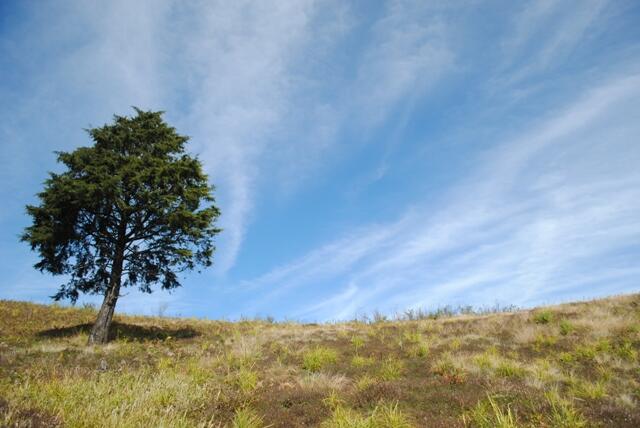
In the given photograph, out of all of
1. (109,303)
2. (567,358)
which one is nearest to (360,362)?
(567,358)

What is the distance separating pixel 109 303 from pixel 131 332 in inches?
130

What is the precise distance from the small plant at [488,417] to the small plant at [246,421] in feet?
13.5

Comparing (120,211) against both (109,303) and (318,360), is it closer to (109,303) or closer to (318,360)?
(109,303)

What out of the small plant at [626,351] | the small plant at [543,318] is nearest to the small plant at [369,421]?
the small plant at [626,351]

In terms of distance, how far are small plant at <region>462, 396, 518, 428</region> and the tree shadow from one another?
16.0 m

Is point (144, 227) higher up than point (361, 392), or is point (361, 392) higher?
point (144, 227)

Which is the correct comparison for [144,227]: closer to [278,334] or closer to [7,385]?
[278,334]

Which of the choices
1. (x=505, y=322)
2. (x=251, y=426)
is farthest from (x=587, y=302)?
(x=251, y=426)

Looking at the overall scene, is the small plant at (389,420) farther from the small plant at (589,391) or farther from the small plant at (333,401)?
the small plant at (589,391)

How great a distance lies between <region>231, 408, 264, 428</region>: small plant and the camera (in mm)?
7664

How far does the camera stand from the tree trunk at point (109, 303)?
18.4m

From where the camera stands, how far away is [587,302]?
974 inches

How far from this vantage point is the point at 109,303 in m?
19.1

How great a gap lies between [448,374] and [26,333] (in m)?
20.7
